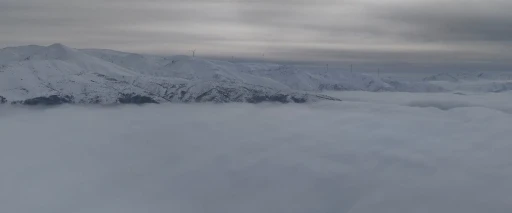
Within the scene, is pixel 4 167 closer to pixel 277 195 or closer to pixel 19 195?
pixel 19 195

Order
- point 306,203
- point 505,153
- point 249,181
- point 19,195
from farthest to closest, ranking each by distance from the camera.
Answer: point 505,153 → point 249,181 → point 306,203 → point 19,195

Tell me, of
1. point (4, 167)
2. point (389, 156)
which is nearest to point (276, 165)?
point (389, 156)

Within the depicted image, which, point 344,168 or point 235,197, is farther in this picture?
point 344,168

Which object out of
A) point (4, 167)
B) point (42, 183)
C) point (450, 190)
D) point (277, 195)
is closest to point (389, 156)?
point (450, 190)

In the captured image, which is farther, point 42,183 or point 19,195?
point 42,183

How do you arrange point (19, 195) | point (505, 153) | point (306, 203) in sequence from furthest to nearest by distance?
point (505, 153)
point (306, 203)
point (19, 195)

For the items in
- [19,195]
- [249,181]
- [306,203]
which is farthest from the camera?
[249,181]

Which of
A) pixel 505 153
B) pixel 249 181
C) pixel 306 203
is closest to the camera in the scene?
pixel 306 203

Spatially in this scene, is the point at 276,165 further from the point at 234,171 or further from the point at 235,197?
the point at 235,197
